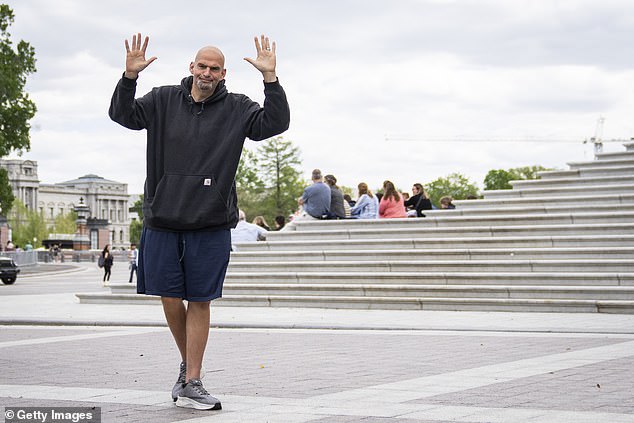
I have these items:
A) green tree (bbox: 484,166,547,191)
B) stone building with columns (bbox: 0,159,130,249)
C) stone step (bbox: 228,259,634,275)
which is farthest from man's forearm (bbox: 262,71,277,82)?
stone building with columns (bbox: 0,159,130,249)

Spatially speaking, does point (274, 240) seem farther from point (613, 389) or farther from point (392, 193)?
point (613, 389)

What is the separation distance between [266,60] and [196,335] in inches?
67.7

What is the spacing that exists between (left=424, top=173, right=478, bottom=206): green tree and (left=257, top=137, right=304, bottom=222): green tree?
141 ft

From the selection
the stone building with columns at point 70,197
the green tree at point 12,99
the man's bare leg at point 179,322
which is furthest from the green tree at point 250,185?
the stone building with columns at point 70,197

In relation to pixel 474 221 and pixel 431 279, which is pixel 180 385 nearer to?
pixel 431 279

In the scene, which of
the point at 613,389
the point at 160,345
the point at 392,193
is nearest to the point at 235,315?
the point at 160,345

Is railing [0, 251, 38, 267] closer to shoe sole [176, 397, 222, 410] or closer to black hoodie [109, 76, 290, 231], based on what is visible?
black hoodie [109, 76, 290, 231]

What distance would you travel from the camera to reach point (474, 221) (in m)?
18.9

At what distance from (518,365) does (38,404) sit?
13.1 feet

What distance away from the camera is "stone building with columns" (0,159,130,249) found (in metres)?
166

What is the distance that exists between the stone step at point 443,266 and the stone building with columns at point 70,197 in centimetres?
14630

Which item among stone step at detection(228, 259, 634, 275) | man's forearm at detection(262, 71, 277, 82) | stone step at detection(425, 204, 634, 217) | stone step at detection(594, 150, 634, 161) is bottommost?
stone step at detection(228, 259, 634, 275)

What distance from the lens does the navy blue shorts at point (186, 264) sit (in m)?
6.11

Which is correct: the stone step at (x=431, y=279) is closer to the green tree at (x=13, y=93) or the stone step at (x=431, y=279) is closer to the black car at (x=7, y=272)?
the black car at (x=7, y=272)
